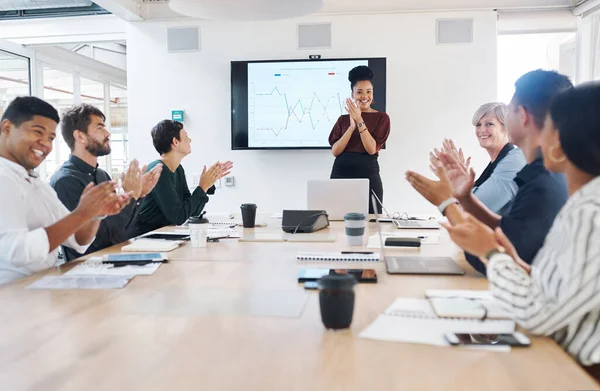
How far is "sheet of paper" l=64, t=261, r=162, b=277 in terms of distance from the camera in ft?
5.28

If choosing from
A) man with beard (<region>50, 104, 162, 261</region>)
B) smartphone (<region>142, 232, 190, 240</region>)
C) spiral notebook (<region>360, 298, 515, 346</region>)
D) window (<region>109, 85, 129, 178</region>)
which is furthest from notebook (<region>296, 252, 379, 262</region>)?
window (<region>109, 85, 129, 178</region>)

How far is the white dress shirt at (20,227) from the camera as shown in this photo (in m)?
1.62

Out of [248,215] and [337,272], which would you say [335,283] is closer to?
[337,272]

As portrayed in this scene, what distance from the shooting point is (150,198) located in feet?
10.0

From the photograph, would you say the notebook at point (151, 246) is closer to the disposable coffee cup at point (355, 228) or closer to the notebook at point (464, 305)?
the disposable coffee cup at point (355, 228)

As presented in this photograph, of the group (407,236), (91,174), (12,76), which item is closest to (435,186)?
(407,236)

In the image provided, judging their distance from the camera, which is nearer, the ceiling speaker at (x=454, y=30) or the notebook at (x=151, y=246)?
the notebook at (x=151, y=246)

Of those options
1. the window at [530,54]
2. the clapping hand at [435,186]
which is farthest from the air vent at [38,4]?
the clapping hand at [435,186]

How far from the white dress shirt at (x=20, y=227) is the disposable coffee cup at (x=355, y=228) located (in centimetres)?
112

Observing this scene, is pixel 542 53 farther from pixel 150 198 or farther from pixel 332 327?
pixel 332 327

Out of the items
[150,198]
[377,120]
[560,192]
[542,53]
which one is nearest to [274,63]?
[377,120]

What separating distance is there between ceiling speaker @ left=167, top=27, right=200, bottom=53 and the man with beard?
8.15ft

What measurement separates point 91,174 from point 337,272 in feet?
5.75

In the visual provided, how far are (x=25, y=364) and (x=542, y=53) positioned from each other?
19.4 feet
